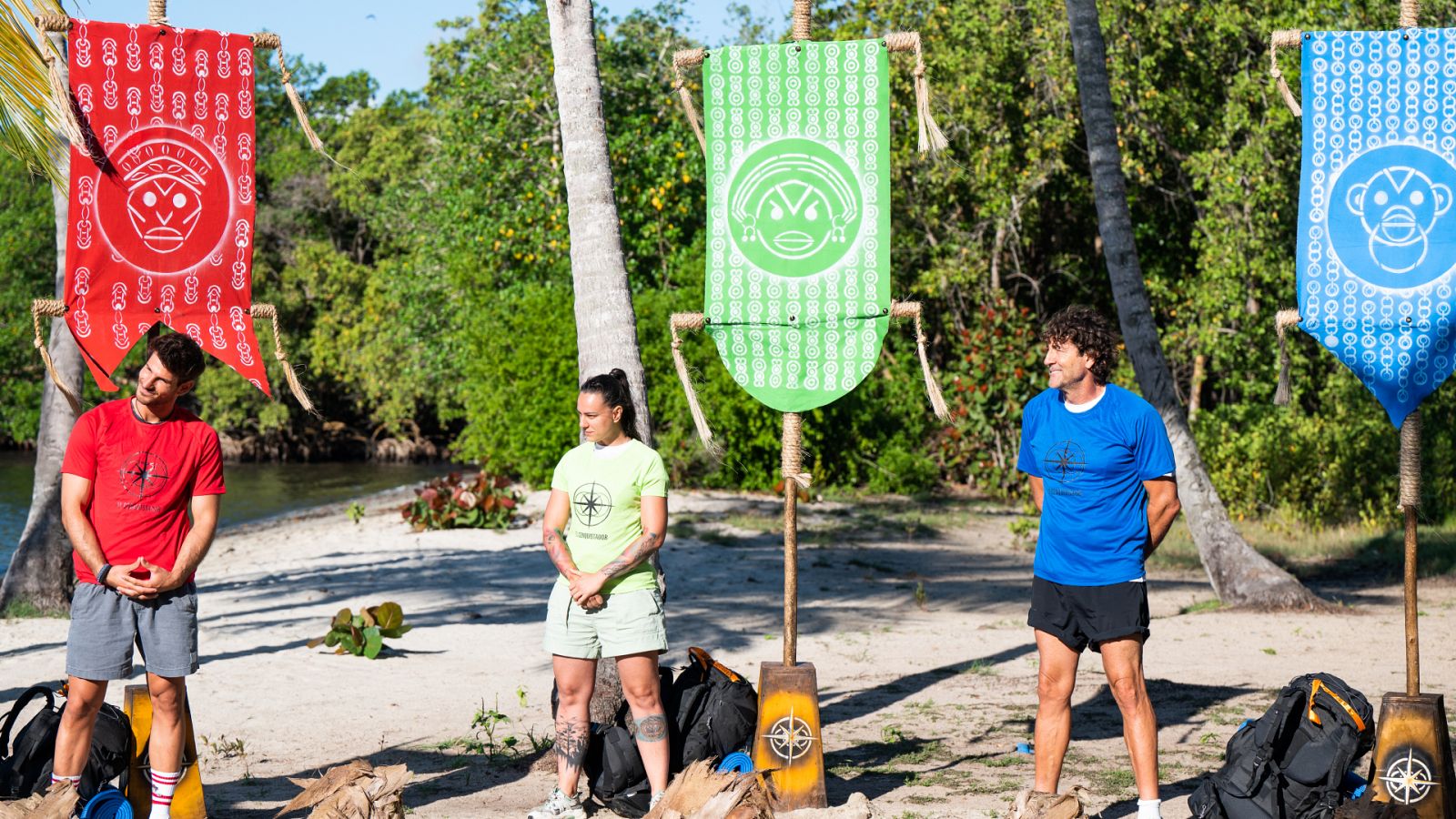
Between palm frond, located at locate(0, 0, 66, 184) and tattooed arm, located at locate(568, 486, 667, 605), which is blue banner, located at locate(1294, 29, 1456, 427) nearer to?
tattooed arm, located at locate(568, 486, 667, 605)

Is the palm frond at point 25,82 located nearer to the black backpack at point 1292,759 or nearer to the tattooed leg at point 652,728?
the tattooed leg at point 652,728

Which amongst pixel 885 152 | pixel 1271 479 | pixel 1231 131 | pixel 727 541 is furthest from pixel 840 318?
pixel 1231 131

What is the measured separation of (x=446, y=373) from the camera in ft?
81.1

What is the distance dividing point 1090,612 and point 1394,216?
214 centimetres

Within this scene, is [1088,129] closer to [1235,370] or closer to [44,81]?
[44,81]

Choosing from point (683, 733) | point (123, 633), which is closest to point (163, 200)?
point (123, 633)

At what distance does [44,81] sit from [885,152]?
13.1 ft

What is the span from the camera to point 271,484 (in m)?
28.8

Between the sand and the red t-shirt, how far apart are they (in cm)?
130

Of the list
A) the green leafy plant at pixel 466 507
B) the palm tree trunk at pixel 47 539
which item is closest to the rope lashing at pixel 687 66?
the palm tree trunk at pixel 47 539

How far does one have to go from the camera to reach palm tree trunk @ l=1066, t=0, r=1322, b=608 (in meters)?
10.1

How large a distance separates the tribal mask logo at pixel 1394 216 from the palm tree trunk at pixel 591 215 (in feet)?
10.3

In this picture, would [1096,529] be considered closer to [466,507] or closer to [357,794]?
[357,794]

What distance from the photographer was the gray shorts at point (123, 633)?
4.74 m
